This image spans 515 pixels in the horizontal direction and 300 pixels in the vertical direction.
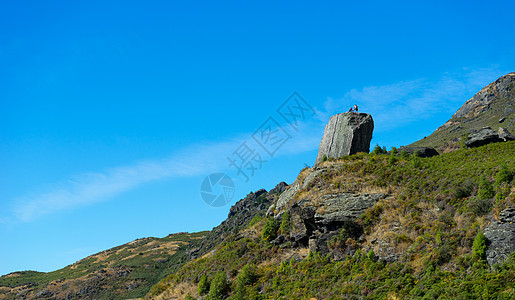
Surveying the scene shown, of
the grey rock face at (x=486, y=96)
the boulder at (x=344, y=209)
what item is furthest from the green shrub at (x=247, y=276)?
the grey rock face at (x=486, y=96)

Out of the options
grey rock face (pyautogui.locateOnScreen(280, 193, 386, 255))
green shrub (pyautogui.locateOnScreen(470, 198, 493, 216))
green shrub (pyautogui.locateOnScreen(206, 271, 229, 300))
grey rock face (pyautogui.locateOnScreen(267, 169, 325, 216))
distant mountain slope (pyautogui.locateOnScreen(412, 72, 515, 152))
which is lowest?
green shrub (pyautogui.locateOnScreen(206, 271, 229, 300))

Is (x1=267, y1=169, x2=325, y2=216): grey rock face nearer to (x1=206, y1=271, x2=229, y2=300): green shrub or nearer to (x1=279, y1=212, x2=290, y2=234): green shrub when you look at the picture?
(x1=279, y1=212, x2=290, y2=234): green shrub

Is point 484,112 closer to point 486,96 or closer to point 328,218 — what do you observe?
point 486,96

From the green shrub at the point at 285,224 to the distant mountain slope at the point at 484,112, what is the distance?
91773 mm

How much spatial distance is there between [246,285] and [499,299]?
22.4 metres

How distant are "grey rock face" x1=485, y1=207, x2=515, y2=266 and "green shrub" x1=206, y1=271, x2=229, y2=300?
79.2ft

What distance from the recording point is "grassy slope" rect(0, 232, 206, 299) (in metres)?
117

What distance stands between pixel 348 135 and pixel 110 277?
368ft

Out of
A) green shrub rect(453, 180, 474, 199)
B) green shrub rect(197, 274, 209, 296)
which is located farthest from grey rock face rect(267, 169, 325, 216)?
green shrub rect(453, 180, 474, 199)

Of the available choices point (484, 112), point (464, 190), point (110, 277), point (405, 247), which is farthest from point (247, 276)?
point (484, 112)

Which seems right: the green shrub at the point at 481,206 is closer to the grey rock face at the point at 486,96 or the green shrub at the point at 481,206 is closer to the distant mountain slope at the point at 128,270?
the distant mountain slope at the point at 128,270

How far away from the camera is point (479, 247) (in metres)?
22.4

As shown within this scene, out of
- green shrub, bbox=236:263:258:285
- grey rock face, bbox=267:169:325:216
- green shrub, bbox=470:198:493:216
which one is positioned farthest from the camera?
grey rock face, bbox=267:169:325:216

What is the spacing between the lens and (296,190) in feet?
148
